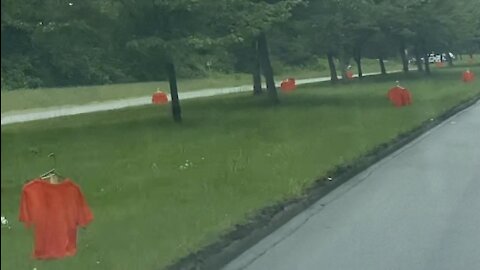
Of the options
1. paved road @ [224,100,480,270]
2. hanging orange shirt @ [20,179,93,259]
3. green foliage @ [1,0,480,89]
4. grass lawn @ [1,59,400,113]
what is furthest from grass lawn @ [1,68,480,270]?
grass lawn @ [1,59,400,113]

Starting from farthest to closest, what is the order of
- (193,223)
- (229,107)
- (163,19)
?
(229,107), (163,19), (193,223)

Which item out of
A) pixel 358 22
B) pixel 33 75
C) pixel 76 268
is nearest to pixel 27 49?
pixel 33 75

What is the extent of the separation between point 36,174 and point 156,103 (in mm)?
21221

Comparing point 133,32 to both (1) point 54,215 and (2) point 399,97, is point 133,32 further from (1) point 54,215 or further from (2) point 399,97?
(1) point 54,215

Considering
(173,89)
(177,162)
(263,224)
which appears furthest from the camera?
(173,89)

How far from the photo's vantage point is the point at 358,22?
147 feet

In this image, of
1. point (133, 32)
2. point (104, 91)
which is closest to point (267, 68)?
point (133, 32)

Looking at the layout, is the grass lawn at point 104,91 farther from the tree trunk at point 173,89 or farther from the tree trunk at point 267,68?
the tree trunk at point 267,68

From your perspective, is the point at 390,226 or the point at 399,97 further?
the point at 399,97

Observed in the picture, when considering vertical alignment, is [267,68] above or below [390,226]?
above

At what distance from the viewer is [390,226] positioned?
11102 millimetres

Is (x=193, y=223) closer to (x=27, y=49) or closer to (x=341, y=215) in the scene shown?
(x=341, y=215)

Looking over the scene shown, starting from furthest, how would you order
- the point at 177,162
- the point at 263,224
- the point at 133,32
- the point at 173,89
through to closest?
1. the point at 173,89
2. the point at 133,32
3. the point at 177,162
4. the point at 263,224

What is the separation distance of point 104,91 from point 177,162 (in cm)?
2620
